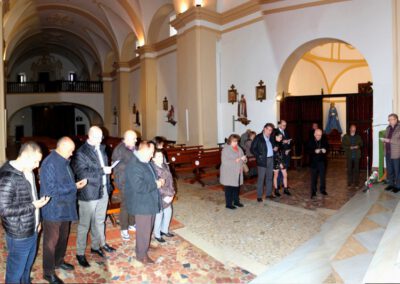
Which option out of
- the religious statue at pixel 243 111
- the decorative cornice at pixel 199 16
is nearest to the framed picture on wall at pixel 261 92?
the religious statue at pixel 243 111

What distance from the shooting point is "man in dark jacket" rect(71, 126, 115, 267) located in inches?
144

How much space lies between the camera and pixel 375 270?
3.08 meters

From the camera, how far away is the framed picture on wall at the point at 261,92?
34.9ft

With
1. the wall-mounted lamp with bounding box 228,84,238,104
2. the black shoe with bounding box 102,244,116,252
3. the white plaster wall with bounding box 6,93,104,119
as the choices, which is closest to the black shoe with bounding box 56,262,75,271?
the black shoe with bounding box 102,244,116,252

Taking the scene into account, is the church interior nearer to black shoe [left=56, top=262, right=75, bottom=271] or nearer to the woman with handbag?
black shoe [left=56, top=262, right=75, bottom=271]

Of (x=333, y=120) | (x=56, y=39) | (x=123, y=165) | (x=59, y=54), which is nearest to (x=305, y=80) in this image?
(x=333, y=120)

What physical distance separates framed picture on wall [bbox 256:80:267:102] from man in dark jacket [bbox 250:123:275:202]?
4327 mm

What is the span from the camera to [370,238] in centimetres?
423

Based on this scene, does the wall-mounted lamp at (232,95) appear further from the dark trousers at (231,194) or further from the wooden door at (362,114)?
the dark trousers at (231,194)

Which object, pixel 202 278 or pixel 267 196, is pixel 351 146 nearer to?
pixel 267 196

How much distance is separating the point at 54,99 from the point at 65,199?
2270cm

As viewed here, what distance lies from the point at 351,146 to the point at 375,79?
2144 mm

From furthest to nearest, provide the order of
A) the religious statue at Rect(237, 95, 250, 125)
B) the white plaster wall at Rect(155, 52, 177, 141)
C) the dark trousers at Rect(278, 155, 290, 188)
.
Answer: the white plaster wall at Rect(155, 52, 177, 141) < the religious statue at Rect(237, 95, 250, 125) < the dark trousers at Rect(278, 155, 290, 188)

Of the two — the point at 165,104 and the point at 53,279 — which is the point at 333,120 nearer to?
the point at 165,104
